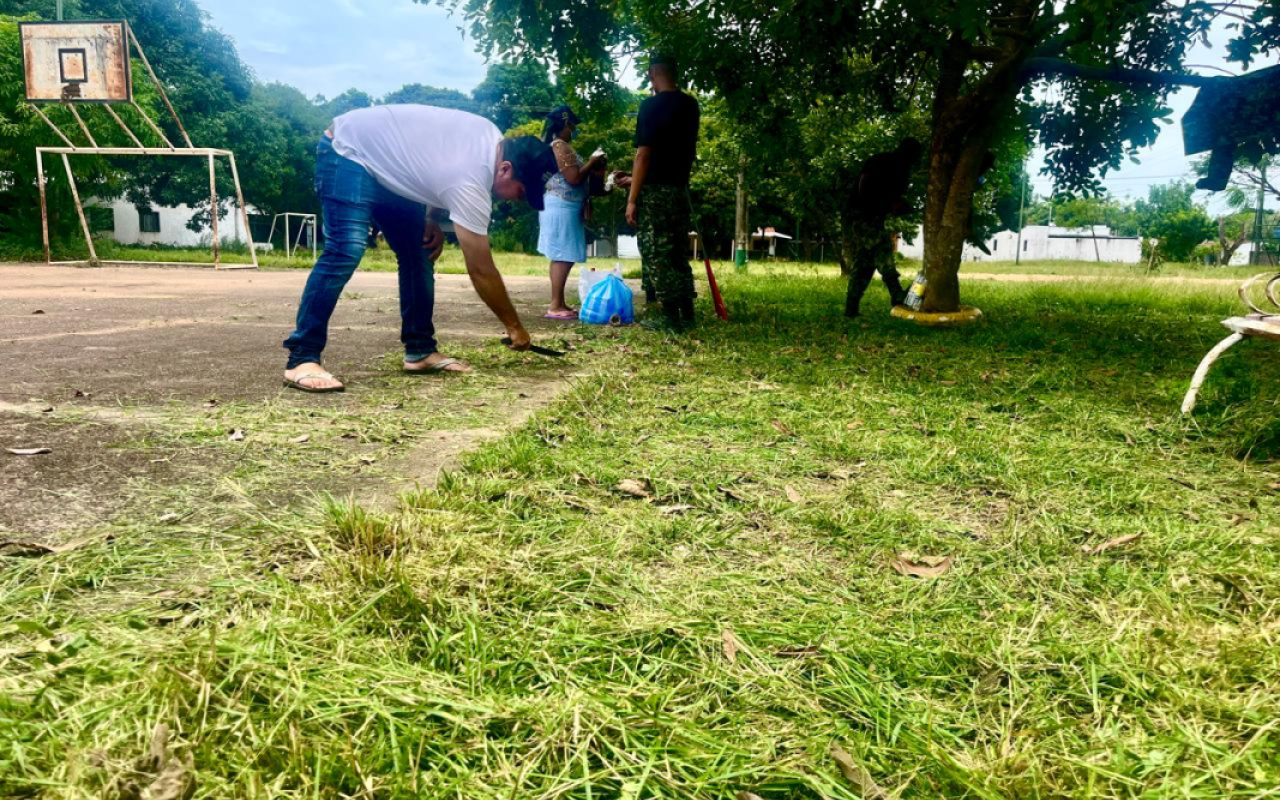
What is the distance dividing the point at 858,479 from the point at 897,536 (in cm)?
54

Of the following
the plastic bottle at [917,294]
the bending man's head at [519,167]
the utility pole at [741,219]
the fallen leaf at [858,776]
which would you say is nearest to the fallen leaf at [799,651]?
the fallen leaf at [858,776]

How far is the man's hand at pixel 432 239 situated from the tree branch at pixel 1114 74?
6076 mm

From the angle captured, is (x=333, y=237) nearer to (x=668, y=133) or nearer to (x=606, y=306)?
(x=668, y=133)

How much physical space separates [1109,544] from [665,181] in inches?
189

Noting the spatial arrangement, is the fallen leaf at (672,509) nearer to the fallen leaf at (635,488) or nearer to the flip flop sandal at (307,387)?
the fallen leaf at (635,488)

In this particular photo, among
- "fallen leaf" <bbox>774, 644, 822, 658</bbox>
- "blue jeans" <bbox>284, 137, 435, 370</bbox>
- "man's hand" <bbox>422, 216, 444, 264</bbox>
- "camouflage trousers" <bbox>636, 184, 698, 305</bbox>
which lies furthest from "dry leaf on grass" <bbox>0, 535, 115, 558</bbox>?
"camouflage trousers" <bbox>636, 184, 698, 305</bbox>

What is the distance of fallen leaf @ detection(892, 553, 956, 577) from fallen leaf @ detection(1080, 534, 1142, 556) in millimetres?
362

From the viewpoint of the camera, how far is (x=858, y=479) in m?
2.65

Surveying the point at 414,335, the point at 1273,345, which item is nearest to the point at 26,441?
the point at 414,335

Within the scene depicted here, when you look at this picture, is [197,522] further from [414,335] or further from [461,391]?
[414,335]

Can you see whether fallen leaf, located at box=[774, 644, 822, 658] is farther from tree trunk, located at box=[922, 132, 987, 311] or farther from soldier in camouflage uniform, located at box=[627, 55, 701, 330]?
tree trunk, located at box=[922, 132, 987, 311]

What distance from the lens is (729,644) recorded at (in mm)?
1523

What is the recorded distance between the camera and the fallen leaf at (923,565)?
1898 mm

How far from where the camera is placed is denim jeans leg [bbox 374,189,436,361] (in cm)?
418
